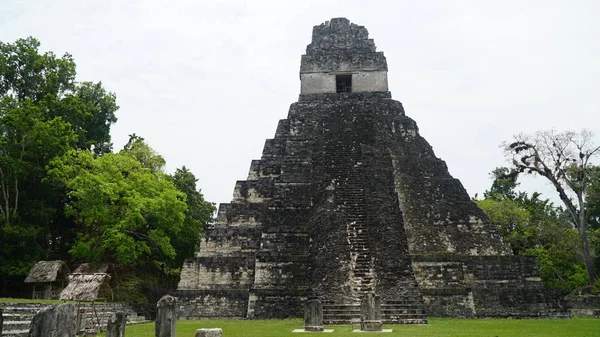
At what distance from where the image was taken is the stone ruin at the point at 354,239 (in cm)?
1287

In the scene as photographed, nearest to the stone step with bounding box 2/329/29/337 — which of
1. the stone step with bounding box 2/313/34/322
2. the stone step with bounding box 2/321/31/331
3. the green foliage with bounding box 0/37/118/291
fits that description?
the stone step with bounding box 2/321/31/331

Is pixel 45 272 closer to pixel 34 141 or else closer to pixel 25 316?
pixel 34 141

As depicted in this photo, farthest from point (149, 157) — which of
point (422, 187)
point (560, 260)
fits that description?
point (560, 260)

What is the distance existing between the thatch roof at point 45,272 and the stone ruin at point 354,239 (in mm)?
6242

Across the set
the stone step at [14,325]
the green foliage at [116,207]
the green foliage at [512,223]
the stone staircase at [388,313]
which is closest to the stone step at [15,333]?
the stone step at [14,325]

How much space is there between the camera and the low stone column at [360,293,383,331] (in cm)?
984

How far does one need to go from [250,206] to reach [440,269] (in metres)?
6.20

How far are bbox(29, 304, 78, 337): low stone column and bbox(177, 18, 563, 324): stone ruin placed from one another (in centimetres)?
791

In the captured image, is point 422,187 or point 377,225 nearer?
point 377,225

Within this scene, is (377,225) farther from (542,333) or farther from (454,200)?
(542,333)

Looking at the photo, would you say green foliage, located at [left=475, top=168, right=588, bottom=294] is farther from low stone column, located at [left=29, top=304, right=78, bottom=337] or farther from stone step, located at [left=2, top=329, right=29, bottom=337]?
low stone column, located at [left=29, top=304, right=78, bottom=337]

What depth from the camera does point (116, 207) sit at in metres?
19.7

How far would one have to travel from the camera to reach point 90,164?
20422 mm

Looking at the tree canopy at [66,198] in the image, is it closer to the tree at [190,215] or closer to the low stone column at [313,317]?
the tree at [190,215]
